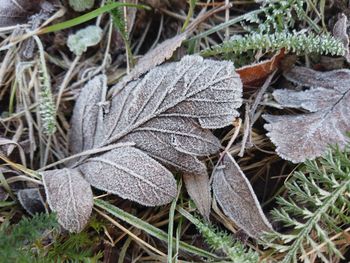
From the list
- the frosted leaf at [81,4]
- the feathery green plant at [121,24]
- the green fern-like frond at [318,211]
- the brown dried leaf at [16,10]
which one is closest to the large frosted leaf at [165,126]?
the feathery green plant at [121,24]

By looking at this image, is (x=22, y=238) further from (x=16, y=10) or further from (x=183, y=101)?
(x=16, y=10)

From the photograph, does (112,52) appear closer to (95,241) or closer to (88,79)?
(88,79)

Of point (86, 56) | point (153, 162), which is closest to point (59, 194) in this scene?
point (153, 162)

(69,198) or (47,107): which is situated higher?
(47,107)

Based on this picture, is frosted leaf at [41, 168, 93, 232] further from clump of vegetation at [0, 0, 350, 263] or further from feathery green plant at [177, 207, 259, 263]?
feathery green plant at [177, 207, 259, 263]

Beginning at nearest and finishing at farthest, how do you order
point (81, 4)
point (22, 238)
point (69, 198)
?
point (22, 238) < point (69, 198) < point (81, 4)

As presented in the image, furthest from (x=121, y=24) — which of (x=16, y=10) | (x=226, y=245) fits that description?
(x=226, y=245)
